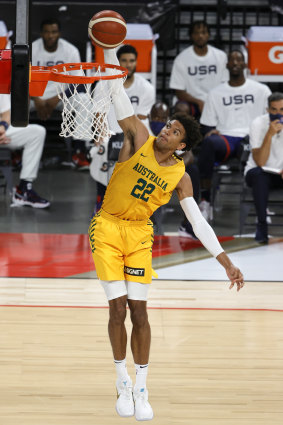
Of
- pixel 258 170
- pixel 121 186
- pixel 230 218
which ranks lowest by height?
pixel 230 218

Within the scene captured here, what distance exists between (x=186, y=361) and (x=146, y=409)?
0.87 metres

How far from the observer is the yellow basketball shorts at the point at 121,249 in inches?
178

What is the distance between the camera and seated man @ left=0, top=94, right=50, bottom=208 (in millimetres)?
9141

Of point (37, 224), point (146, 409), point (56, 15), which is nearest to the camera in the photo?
point (146, 409)

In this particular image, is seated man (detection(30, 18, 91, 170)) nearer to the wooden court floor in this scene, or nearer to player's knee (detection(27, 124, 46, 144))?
player's knee (detection(27, 124, 46, 144))

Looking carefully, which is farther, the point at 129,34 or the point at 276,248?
the point at 129,34

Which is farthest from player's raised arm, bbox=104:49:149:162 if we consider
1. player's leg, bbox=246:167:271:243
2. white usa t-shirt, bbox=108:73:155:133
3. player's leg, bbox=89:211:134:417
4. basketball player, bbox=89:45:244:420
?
white usa t-shirt, bbox=108:73:155:133

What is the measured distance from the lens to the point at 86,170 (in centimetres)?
1071

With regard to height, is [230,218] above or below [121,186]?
below

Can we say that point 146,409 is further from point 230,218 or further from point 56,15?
point 56,15

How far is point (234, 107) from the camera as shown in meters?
9.16

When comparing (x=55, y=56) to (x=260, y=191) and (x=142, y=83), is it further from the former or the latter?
(x=260, y=191)

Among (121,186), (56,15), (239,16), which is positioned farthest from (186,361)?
(239,16)

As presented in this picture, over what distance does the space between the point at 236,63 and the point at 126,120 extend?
4.79 meters
